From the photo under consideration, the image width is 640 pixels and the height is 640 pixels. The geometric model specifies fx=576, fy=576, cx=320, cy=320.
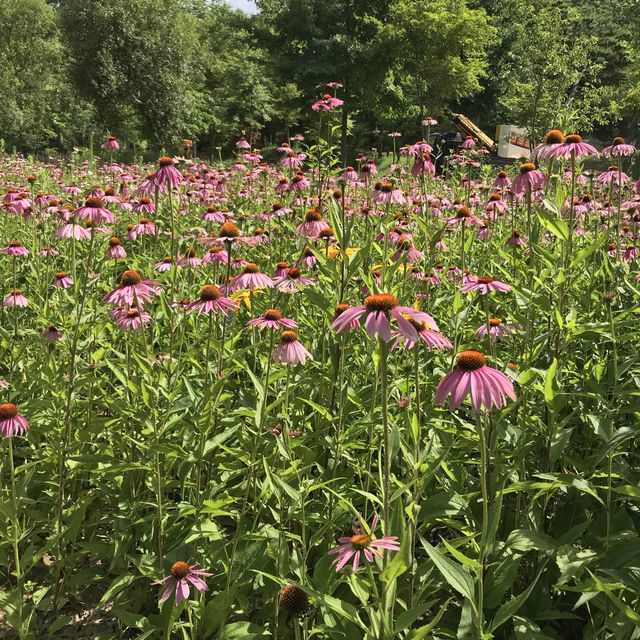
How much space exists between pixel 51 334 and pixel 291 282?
113 cm

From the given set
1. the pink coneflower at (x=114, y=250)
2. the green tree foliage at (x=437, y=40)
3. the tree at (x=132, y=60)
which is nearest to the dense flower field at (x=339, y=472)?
the pink coneflower at (x=114, y=250)

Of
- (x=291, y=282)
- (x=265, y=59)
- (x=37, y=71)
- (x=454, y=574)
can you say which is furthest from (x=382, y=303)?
(x=37, y=71)

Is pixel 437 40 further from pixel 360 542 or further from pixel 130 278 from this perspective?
pixel 360 542

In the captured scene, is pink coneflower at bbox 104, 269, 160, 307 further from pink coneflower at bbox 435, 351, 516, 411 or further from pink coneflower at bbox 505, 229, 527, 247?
pink coneflower at bbox 505, 229, 527, 247

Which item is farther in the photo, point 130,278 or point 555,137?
point 555,137

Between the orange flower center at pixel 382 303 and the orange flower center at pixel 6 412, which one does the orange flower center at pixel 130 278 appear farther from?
the orange flower center at pixel 382 303

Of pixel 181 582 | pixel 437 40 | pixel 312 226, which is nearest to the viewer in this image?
pixel 181 582

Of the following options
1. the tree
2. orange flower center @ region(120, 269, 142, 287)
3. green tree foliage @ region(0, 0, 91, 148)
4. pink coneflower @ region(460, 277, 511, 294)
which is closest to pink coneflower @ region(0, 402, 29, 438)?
orange flower center @ region(120, 269, 142, 287)

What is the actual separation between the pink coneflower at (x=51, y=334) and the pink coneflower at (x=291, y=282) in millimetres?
1019

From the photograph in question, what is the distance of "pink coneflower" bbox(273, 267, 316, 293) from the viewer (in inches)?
89.4

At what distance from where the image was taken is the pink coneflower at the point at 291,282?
2271mm

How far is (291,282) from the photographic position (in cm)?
230

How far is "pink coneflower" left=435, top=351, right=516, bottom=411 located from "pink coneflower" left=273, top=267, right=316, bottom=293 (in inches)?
41.3

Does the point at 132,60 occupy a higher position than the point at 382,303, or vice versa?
the point at 132,60
